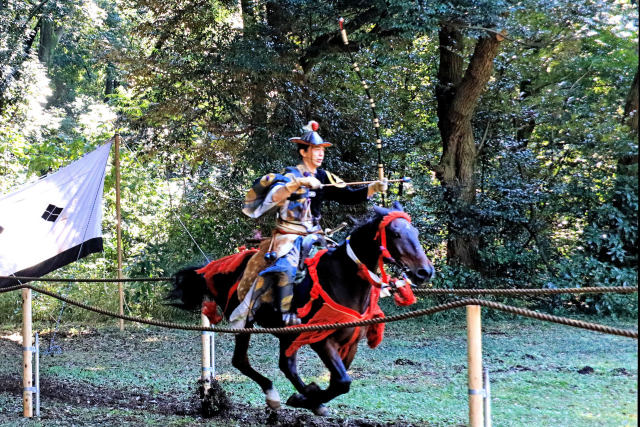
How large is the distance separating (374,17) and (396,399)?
6052 mm

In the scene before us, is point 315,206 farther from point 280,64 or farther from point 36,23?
point 36,23

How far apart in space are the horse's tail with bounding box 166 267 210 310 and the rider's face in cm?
135

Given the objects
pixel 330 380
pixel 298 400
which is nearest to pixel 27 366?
pixel 298 400

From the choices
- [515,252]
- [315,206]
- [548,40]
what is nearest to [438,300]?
[515,252]

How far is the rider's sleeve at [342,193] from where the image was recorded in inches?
180

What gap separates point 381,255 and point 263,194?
1.06 meters

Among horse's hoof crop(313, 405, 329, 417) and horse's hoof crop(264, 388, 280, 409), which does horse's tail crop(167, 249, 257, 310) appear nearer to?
horse's hoof crop(264, 388, 280, 409)

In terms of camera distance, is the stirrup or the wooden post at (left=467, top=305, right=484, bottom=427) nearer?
the wooden post at (left=467, top=305, right=484, bottom=427)

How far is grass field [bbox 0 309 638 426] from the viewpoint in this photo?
13.8ft

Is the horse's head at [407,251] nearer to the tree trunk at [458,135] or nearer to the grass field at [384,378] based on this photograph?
the grass field at [384,378]

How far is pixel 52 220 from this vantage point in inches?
294

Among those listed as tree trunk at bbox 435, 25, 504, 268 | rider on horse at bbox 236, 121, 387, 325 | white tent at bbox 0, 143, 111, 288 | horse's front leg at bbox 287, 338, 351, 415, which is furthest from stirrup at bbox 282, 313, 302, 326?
tree trunk at bbox 435, 25, 504, 268

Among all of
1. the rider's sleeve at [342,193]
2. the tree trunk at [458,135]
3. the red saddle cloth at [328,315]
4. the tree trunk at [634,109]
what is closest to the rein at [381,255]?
the red saddle cloth at [328,315]

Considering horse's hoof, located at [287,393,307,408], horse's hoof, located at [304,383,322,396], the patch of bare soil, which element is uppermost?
horse's hoof, located at [304,383,322,396]
